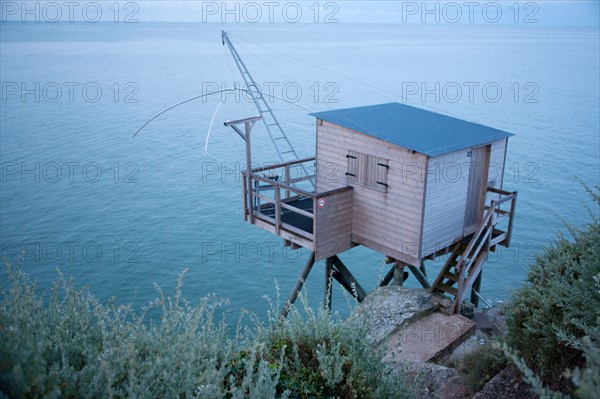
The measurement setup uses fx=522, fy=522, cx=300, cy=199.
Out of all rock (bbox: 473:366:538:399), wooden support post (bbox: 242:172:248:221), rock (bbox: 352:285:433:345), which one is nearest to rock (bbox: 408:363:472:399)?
rock (bbox: 473:366:538:399)

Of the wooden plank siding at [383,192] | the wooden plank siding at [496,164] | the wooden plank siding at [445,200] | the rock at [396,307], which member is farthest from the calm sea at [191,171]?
the wooden plank siding at [496,164]

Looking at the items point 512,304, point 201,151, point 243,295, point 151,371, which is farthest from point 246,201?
point 201,151

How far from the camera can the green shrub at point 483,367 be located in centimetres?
939

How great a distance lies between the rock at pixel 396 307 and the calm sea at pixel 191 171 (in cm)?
90

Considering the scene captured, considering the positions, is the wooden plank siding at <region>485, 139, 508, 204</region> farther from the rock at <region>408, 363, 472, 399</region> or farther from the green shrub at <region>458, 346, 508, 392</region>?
the rock at <region>408, 363, 472, 399</region>

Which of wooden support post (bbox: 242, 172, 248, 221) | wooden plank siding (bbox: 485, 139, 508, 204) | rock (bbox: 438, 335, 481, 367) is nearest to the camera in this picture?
rock (bbox: 438, 335, 481, 367)

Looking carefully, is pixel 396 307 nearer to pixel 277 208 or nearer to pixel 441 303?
pixel 441 303

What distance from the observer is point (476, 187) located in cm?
1524

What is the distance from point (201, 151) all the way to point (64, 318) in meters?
35.1

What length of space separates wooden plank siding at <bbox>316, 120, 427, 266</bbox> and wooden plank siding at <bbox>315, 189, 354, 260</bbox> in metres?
0.24

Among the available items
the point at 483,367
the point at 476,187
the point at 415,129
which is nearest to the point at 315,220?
the point at 415,129

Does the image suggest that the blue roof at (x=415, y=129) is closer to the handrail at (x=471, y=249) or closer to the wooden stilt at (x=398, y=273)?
the handrail at (x=471, y=249)

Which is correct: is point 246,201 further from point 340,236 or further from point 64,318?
point 64,318

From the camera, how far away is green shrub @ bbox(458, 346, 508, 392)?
370 inches
